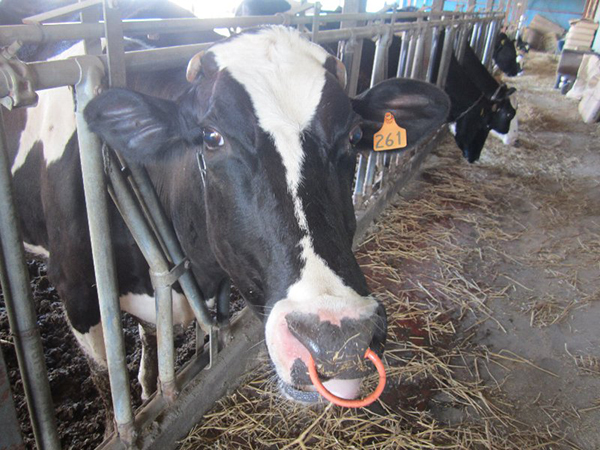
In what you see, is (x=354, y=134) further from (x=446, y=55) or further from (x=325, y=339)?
(x=446, y=55)

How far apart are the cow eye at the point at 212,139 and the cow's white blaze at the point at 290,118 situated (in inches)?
5.8

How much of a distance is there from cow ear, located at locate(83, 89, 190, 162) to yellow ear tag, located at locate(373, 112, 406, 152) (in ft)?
2.89

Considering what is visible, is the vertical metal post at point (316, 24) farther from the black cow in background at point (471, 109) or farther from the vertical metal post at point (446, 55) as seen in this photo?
the black cow in background at point (471, 109)

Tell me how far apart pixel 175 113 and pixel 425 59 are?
13.4 ft

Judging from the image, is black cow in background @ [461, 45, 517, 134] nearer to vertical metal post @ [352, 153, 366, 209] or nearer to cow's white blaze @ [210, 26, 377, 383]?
vertical metal post @ [352, 153, 366, 209]

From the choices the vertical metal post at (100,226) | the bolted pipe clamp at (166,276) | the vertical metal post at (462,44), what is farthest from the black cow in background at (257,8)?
the vertical metal post at (100,226)

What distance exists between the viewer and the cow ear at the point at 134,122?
1279 mm

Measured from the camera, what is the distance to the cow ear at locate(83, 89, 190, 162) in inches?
50.4

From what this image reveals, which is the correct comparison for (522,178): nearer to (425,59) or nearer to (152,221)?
(425,59)

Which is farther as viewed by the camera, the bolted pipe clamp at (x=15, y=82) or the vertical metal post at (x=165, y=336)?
the vertical metal post at (x=165, y=336)

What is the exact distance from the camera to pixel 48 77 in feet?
3.63

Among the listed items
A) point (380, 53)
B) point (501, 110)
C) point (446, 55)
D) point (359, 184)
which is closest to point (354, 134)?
point (380, 53)

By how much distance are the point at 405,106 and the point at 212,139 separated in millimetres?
991

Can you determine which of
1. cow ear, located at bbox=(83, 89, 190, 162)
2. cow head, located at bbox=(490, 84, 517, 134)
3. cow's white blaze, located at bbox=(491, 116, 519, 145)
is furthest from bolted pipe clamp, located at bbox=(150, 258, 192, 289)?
cow's white blaze, located at bbox=(491, 116, 519, 145)
